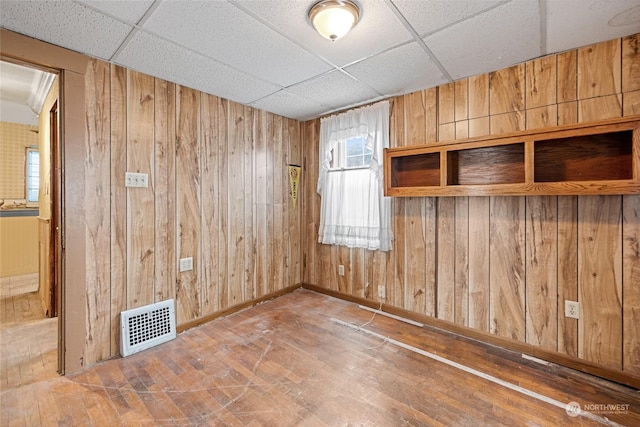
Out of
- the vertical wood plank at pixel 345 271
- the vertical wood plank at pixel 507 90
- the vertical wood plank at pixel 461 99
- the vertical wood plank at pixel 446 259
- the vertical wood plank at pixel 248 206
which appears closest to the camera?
the vertical wood plank at pixel 507 90

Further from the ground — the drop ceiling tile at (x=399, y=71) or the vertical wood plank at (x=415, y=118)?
the drop ceiling tile at (x=399, y=71)

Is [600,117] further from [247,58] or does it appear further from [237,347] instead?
[237,347]

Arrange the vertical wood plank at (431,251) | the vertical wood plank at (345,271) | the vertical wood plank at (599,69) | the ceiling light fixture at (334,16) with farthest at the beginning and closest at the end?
the vertical wood plank at (345,271) < the vertical wood plank at (431,251) < the vertical wood plank at (599,69) < the ceiling light fixture at (334,16)

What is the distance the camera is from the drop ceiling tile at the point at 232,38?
1632 millimetres

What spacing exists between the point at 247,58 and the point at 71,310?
2.32 meters

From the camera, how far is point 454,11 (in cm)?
163

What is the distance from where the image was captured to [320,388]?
188 centimetres

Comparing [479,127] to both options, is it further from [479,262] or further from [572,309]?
[572,309]

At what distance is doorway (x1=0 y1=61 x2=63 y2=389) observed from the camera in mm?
2232

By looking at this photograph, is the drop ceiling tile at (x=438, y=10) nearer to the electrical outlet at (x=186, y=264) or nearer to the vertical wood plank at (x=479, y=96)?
the vertical wood plank at (x=479, y=96)

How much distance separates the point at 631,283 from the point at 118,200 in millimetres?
3891

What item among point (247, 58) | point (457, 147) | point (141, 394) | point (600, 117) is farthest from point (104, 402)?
point (600, 117)

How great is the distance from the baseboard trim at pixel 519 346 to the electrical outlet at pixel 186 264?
1947 mm

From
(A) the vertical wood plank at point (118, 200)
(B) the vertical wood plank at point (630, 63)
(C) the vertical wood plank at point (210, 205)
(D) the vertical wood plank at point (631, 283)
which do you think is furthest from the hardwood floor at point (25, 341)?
(B) the vertical wood plank at point (630, 63)
